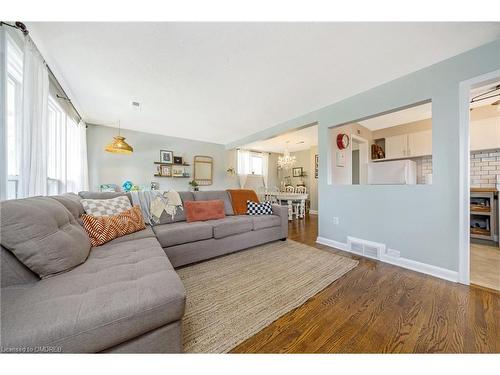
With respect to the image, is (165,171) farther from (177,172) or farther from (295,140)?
(295,140)

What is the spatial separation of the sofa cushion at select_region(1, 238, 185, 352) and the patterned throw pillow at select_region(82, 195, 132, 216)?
38.3 inches

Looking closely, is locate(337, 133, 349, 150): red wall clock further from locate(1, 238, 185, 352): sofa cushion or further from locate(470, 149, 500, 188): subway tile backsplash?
locate(1, 238, 185, 352): sofa cushion

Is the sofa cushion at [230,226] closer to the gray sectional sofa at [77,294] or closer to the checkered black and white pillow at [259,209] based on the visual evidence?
the checkered black and white pillow at [259,209]

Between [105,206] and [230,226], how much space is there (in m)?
1.40

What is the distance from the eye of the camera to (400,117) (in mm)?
3209

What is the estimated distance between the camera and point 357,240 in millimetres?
2393

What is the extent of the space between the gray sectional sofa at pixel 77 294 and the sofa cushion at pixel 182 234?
57cm

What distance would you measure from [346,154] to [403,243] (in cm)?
193

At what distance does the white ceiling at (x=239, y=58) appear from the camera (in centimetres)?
143

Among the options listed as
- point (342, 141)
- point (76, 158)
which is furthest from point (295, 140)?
point (76, 158)

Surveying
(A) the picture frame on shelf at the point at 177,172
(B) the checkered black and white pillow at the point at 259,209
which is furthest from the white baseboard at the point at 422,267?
(A) the picture frame on shelf at the point at 177,172
